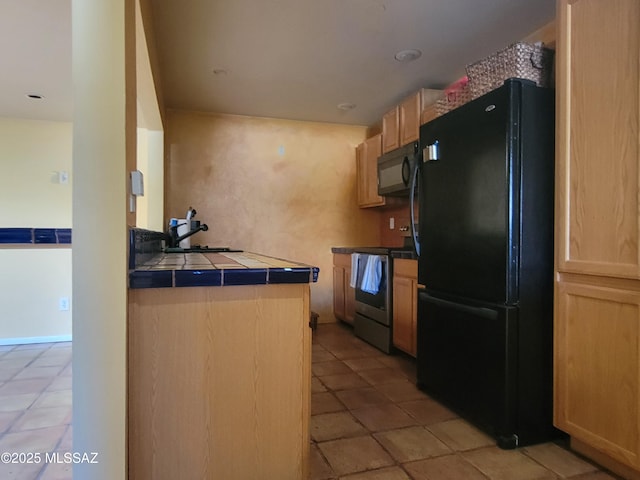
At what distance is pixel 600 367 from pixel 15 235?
2.74 meters

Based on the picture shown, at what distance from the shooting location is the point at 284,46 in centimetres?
264

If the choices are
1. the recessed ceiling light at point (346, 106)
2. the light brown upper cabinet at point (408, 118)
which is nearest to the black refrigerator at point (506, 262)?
the light brown upper cabinet at point (408, 118)

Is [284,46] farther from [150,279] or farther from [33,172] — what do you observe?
[33,172]

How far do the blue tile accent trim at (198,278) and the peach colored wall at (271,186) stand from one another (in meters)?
2.88

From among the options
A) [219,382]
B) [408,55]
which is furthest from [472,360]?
[408,55]

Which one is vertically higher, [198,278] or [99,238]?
[99,238]

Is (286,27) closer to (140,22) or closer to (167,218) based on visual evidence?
(140,22)

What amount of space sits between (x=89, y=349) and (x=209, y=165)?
318cm

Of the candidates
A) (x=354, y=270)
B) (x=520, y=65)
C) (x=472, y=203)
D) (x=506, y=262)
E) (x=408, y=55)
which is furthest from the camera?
(x=354, y=270)

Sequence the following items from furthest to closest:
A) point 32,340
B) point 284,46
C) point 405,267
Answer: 1. point 32,340
2. point 405,267
3. point 284,46

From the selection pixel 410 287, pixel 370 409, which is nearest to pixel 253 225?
pixel 410 287

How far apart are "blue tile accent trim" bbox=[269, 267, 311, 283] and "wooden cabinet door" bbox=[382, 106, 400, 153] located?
104 inches

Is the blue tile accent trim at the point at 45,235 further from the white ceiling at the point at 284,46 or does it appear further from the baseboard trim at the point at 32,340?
the baseboard trim at the point at 32,340

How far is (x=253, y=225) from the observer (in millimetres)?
4273
